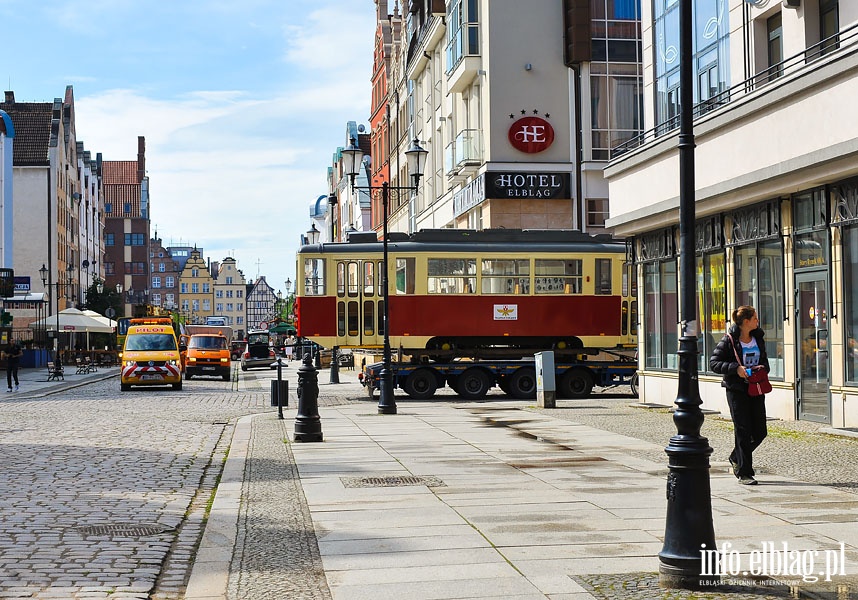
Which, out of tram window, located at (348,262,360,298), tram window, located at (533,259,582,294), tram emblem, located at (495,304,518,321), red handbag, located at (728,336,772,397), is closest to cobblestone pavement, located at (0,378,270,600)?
red handbag, located at (728,336,772,397)

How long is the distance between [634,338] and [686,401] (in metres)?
25.1

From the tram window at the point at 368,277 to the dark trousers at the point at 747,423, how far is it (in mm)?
20427

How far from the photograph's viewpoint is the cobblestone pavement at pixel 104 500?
739 cm

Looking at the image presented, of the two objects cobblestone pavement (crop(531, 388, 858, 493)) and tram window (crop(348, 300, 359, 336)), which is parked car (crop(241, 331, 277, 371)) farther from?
cobblestone pavement (crop(531, 388, 858, 493))

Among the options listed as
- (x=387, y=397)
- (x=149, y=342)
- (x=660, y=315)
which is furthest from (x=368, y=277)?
(x=149, y=342)

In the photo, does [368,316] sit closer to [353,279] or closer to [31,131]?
[353,279]

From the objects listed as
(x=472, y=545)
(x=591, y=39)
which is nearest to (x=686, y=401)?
(x=472, y=545)

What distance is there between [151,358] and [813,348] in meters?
24.1

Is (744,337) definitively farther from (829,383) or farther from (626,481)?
(829,383)

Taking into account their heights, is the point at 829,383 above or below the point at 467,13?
below

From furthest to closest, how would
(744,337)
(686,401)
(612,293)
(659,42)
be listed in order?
(612,293), (659,42), (744,337), (686,401)

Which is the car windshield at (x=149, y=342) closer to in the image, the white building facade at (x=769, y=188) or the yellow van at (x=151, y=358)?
the yellow van at (x=151, y=358)

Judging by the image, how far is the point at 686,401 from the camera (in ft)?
22.6

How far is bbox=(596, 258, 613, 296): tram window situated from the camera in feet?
103
